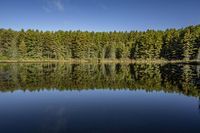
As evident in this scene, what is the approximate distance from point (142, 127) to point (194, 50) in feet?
304

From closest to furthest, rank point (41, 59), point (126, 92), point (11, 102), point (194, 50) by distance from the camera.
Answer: point (11, 102) → point (126, 92) → point (194, 50) → point (41, 59)

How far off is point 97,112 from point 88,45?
97324 mm

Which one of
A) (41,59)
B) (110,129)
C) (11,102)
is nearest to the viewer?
(110,129)

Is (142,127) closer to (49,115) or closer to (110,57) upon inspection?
(49,115)

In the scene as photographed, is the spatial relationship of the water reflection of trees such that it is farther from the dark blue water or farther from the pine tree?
the pine tree

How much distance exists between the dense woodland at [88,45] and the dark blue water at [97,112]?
267 ft

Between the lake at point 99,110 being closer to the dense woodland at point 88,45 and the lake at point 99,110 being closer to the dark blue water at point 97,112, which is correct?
the dark blue water at point 97,112

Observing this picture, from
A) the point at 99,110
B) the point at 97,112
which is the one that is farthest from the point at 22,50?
the point at 97,112

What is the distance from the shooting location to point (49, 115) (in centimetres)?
1891

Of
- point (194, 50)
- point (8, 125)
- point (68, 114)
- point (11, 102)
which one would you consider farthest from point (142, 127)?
point (194, 50)

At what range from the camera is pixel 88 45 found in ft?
382

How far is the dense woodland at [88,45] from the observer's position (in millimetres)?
109125

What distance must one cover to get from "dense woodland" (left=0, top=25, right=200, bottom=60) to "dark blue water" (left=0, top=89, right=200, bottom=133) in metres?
81.4

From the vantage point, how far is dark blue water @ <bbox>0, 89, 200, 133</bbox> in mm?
15641
